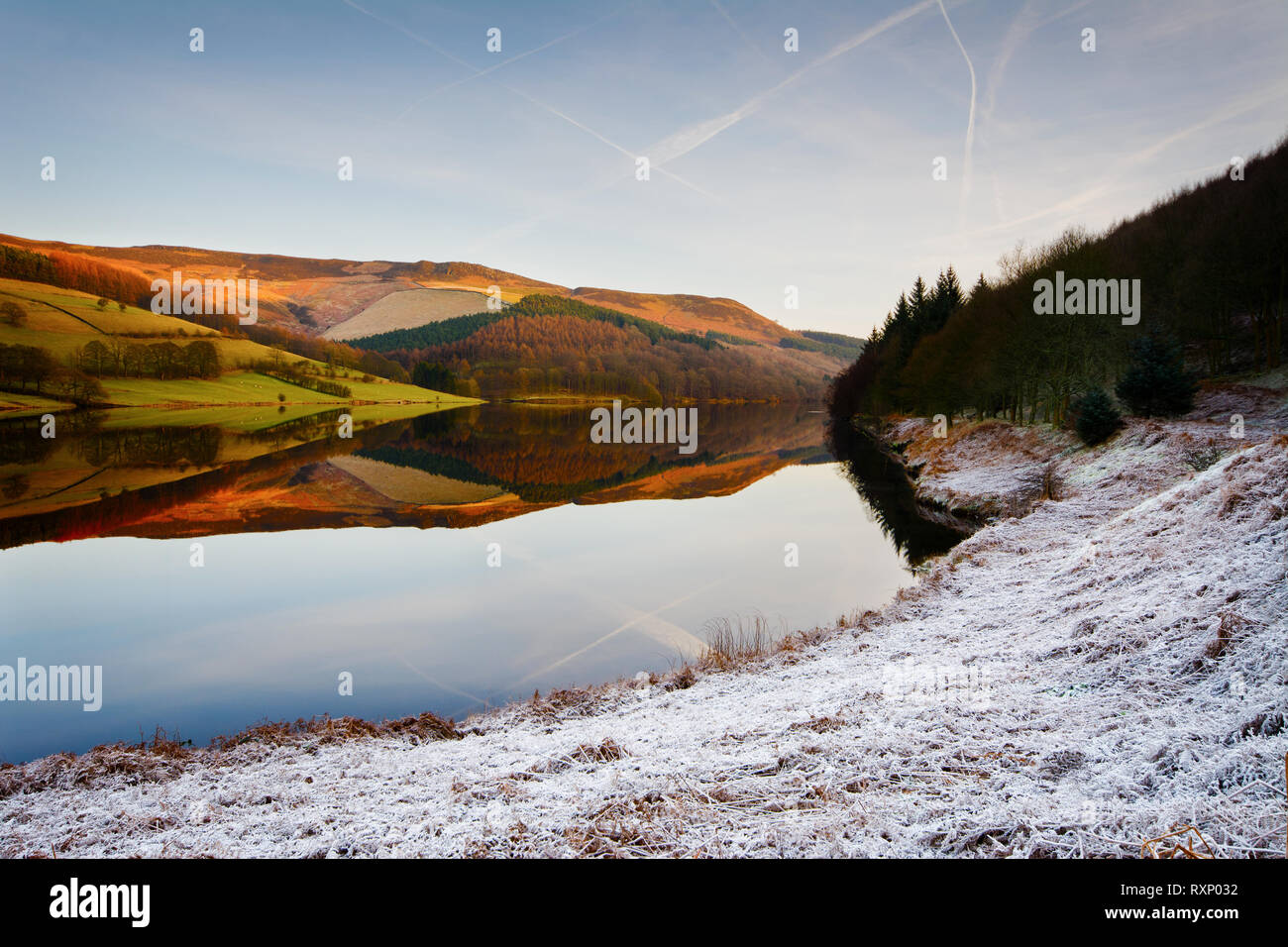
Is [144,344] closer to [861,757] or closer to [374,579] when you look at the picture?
[374,579]

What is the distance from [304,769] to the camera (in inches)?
277

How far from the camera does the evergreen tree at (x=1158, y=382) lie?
89.2 ft

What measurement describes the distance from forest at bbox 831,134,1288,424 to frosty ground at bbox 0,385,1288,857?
25.4m

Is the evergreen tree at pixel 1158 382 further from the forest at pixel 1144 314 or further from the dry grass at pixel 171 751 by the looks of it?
the dry grass at pixel 171 751

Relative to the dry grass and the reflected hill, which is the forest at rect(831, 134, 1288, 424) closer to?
the reflected hill

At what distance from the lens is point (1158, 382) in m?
27.2

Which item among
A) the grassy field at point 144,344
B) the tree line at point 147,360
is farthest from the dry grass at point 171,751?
the tree line at point 147,360

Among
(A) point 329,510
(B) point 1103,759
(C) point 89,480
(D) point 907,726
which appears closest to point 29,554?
(A) point 329,510

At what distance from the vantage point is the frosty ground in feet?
14.7

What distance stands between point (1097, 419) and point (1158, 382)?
4.07m

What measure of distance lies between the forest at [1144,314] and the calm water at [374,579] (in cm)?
1263
